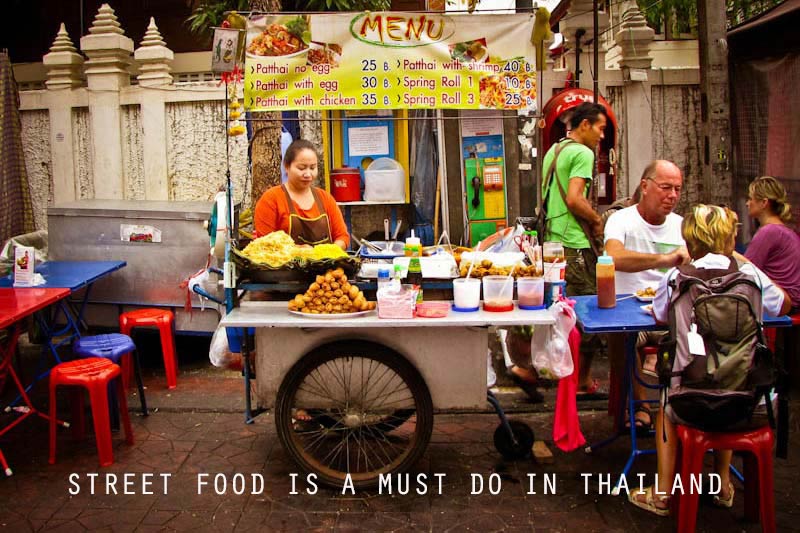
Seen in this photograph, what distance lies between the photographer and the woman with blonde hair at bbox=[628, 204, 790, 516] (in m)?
3.83

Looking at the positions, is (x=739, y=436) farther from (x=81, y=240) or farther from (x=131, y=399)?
(x=81, y=240)

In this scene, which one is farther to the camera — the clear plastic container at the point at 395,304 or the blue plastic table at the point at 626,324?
the clear plastic container at the point at 395,304

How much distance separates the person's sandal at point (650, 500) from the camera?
4.21 m

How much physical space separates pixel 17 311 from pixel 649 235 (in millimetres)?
4001

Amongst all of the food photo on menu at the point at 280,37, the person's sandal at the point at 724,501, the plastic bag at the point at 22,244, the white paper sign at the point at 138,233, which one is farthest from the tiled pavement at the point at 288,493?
the food photo on menu at the point at 280,37

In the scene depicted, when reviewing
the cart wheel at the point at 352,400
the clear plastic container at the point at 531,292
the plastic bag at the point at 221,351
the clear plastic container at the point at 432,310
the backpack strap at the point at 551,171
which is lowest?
the cart wheel at the point at 352,400

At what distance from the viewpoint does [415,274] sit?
4.65 metres

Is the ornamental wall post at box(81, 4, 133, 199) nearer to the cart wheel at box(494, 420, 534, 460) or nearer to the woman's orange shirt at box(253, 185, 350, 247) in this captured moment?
the woman's orange shirt at box(253, 185, 350, 247)

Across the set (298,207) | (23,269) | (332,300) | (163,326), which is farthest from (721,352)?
(23,269)

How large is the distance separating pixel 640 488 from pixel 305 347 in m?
2.05

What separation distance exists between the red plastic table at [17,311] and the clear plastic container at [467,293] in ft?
8.74

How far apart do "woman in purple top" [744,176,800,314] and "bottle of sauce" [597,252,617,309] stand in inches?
54.5

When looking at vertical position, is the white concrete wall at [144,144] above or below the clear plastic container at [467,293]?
above

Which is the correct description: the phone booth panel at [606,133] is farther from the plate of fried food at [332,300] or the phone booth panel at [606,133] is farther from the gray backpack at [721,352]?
the gray backpack at [721,352]
